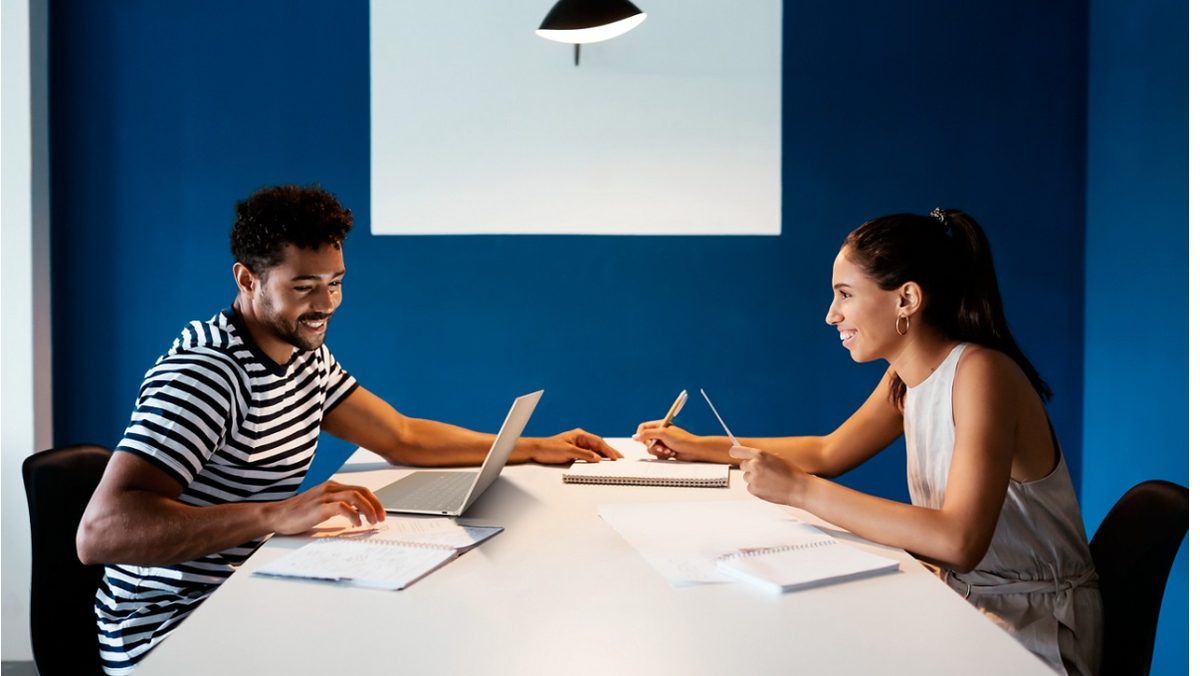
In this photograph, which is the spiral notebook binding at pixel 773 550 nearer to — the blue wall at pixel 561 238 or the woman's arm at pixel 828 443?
the woman's arm at pixel 828 443

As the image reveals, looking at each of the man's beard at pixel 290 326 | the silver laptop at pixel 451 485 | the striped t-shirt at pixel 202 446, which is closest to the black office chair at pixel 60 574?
the striped t-shirt at pixel 202 446

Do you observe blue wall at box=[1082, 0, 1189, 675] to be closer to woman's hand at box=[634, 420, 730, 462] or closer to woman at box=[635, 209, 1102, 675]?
woman at box=[635, 209, 1102, 675]

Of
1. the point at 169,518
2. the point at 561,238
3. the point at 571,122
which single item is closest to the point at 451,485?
the point at 169,518

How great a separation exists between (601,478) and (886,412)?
25.9 inches

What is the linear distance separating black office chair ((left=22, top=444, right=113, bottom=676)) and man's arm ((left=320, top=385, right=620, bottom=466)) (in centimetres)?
54

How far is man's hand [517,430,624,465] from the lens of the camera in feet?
6.55

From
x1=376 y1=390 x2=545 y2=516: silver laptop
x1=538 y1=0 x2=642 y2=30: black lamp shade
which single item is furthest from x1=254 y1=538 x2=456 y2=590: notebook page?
x1=538 y1=0 x2=642 y2=30: black lamp shade

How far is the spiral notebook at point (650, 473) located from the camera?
178 centimetres

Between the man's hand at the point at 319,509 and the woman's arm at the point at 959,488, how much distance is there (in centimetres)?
63

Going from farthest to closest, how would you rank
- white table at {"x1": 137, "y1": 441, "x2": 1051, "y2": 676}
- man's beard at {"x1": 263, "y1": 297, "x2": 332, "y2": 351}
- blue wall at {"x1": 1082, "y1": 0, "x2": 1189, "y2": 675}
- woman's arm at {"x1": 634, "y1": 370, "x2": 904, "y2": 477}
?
1. blue wall at {"x1": 1082, "y1": 0, "x2": 1189, "y2": 675}
2. woman's arm at {"x1": 634, "y1": 370, "x2": 904, "y2": 477}
3. man's beard at {"x1": 263, "y1": 297, "x2": 332, "y2": 351}
4. white table at {"x1": 137, "y1": 441, "x2": 1051, "y2": 676}

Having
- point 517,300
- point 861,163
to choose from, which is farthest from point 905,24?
point 517,300

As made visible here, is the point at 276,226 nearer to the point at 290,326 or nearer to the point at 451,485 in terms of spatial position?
the point at 290,326

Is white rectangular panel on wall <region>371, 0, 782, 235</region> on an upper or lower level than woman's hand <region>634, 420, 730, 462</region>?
upper

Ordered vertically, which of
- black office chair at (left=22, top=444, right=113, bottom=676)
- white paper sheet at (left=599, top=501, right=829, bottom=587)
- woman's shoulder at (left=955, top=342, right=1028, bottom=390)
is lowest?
black office chair at (left=22, top=444, right=113, bottom=676)
